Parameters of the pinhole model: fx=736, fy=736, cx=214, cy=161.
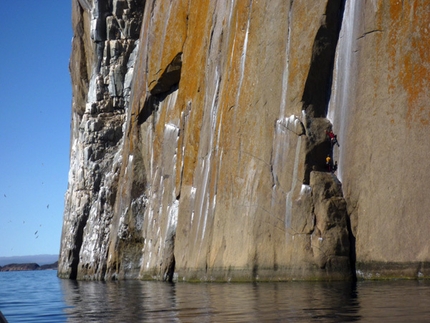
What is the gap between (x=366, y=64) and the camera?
72.1 feet

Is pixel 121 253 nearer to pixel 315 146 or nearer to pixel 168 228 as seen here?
pixel 168 228

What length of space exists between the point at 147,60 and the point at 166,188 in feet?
28.7

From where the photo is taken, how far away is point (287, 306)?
13641 millimetres

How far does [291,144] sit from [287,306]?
10.4 meters

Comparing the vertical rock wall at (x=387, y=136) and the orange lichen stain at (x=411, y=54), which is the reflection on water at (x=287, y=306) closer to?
the vertical rock wall at (x=387, y=136)

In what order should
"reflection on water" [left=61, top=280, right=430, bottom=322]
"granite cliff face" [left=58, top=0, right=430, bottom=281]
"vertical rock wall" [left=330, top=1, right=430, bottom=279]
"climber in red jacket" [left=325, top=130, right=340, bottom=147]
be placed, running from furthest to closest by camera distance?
"climber in red jacket" [left=325, top=130, right=340, bottom=147]
"granite cliff face" [left=58, top=0, right=430, bottom=281]
"vertical rock wall" [left=330, top=1, right=430, bottom=279]
"reflection on water" [left=61, top=280, right=430, bottom=322]

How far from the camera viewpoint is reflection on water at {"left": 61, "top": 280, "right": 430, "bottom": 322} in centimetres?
1143

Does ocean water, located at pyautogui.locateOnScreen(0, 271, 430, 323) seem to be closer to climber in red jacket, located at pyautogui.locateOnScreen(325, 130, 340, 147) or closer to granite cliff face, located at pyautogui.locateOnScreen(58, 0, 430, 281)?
granite cliff face, located at pyautogui.locateOnScreen(58, 0, 430, 281)

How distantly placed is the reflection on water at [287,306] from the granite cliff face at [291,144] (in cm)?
238

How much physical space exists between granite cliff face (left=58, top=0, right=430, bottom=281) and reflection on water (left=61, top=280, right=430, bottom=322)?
93.9 inches

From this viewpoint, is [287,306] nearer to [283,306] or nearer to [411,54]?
[283,306]

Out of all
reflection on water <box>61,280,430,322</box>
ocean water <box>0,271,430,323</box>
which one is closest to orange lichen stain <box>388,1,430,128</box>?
ocean water <box>0,271,430,323</box>

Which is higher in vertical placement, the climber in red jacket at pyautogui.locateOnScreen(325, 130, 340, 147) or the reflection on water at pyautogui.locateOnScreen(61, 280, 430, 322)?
the climber in red jacket at pyautogui.locateOnScreen(325, 130, 340, 147)

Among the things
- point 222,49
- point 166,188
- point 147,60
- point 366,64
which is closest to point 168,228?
point 166,188
